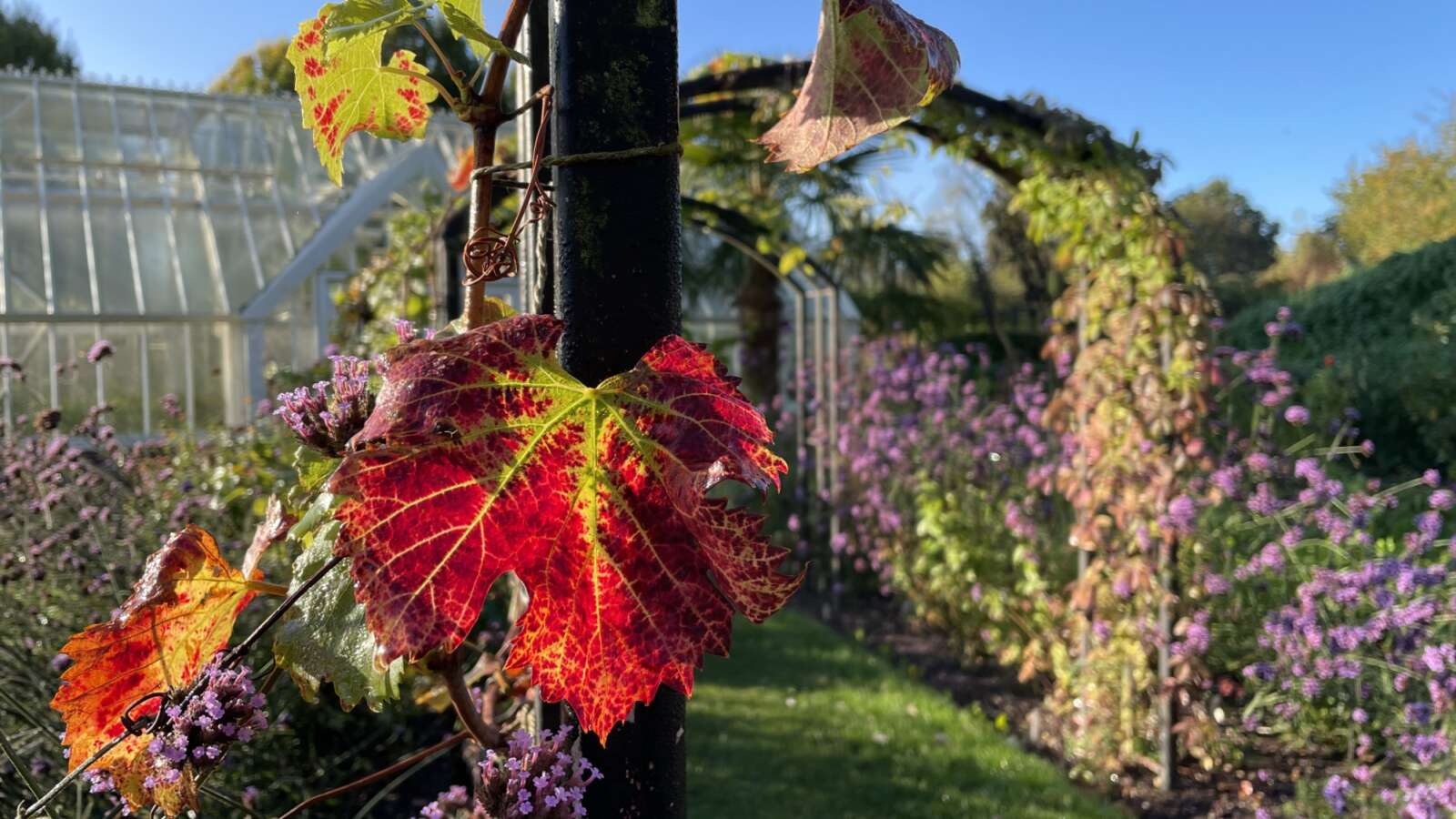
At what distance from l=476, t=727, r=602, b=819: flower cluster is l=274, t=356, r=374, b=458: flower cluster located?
0.22 meters

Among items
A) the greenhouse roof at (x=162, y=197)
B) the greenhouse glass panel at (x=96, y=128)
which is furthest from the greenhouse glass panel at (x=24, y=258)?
the greenhouse glass panel at (x=96, y=128)

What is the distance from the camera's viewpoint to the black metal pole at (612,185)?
0.59 meters

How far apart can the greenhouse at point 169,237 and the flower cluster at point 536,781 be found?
28.4 feet

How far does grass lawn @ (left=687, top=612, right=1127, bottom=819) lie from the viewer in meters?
3.25

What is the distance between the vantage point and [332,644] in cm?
61

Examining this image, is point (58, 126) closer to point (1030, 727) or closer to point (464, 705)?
point (1030, 727)

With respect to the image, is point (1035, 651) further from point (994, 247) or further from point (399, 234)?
point (994, 247)

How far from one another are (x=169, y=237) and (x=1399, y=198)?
1631 cm

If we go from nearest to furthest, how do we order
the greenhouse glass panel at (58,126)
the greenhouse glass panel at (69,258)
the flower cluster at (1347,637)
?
1. the flower cluster at (1347,637)
2. the greenhouse glass panel at (69,258)
3. the greenhouse glass panel at (58,126)

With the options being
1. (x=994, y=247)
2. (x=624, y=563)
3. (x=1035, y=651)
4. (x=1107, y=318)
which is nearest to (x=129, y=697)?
(x=624, y=563)

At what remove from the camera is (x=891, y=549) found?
5.39m

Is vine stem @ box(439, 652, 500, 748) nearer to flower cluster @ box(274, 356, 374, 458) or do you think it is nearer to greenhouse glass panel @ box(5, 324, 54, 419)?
flower cluster @ box(274, 356, 374, 458)

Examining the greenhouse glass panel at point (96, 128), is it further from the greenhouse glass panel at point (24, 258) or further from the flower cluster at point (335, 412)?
the flower cluster at point (335, 412)

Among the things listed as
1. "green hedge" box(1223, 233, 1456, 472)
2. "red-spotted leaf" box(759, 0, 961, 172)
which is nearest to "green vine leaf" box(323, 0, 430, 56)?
"red-spotted leaf" box(759, 0, 961, 172)
